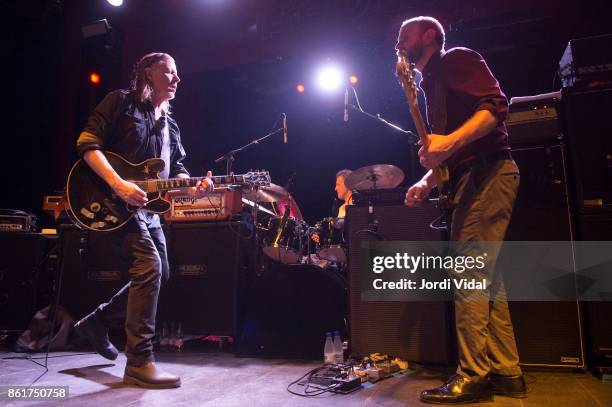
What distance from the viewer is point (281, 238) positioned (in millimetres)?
4355

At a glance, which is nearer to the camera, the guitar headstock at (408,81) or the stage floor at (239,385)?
the stage floor at (239,385)

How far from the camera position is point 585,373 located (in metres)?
2.73

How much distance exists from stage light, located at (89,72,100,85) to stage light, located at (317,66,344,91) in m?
3.65

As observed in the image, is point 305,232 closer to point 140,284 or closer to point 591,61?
point 140,284

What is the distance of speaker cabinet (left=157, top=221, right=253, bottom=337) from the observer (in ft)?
13.1

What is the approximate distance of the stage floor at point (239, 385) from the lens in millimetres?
2166

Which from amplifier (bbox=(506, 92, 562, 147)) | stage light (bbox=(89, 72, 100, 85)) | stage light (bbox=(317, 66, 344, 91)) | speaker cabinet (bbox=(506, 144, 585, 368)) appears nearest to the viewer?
speaker cabinet (bbox=(506, 144, 585, 368))

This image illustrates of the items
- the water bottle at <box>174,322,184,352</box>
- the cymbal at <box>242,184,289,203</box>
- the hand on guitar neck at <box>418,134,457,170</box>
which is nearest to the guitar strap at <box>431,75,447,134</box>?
the hand on guitar neck at <box>418,134,457,170</box>

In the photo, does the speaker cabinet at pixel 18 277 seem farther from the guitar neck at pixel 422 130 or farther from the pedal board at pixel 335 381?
the guitar neck at pixel 422 130

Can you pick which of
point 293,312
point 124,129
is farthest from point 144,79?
point 293,312

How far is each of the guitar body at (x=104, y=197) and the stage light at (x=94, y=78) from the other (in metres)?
4.94

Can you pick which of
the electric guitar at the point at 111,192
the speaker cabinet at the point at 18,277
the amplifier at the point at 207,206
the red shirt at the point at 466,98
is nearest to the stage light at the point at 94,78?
the speaker cabinet at the point at 18,277

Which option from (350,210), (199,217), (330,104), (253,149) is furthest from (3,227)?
(330,104)

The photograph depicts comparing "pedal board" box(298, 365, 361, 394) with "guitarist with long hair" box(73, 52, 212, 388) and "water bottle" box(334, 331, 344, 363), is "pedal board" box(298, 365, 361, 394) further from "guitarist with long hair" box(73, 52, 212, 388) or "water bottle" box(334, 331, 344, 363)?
"guitarist with long hair" box(73, 52, 212, 388)
